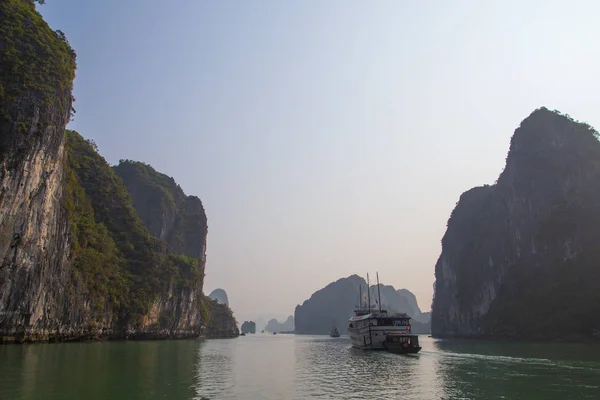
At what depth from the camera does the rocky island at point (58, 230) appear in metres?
40.8

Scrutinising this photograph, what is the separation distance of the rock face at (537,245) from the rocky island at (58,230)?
73152 millimetres

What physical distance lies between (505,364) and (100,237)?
2380 inches

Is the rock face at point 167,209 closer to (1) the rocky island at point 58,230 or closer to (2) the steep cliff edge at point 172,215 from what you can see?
(2) the steep cliff edge at point 172,215

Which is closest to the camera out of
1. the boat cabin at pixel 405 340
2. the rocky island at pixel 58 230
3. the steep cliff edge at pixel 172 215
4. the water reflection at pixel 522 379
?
the water reflection at pixel 522 379

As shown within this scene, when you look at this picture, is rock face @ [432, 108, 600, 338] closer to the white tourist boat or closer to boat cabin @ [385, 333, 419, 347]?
the white tourist boat

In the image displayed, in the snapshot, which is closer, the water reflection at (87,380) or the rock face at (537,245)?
the water reflection at (87,380)


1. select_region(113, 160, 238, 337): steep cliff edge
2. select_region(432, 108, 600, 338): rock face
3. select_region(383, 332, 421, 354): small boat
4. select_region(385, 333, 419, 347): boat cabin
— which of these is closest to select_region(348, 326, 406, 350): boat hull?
select_region(383, 332, 421, 354): small boat

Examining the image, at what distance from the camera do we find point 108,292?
215 feet

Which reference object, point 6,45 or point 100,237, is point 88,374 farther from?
point 100,237

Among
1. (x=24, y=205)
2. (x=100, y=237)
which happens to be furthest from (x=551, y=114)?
(x=24, y=205)

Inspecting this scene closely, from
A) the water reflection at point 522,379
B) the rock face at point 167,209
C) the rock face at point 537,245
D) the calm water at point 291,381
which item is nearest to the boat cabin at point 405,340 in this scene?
the water reflection at point 522,379

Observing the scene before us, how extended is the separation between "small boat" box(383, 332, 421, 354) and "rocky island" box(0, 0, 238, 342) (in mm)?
37713

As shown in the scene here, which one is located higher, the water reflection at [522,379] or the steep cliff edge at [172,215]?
the steep cliff edge at [172,215]

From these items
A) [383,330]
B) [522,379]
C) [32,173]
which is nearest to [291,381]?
[522,379]
